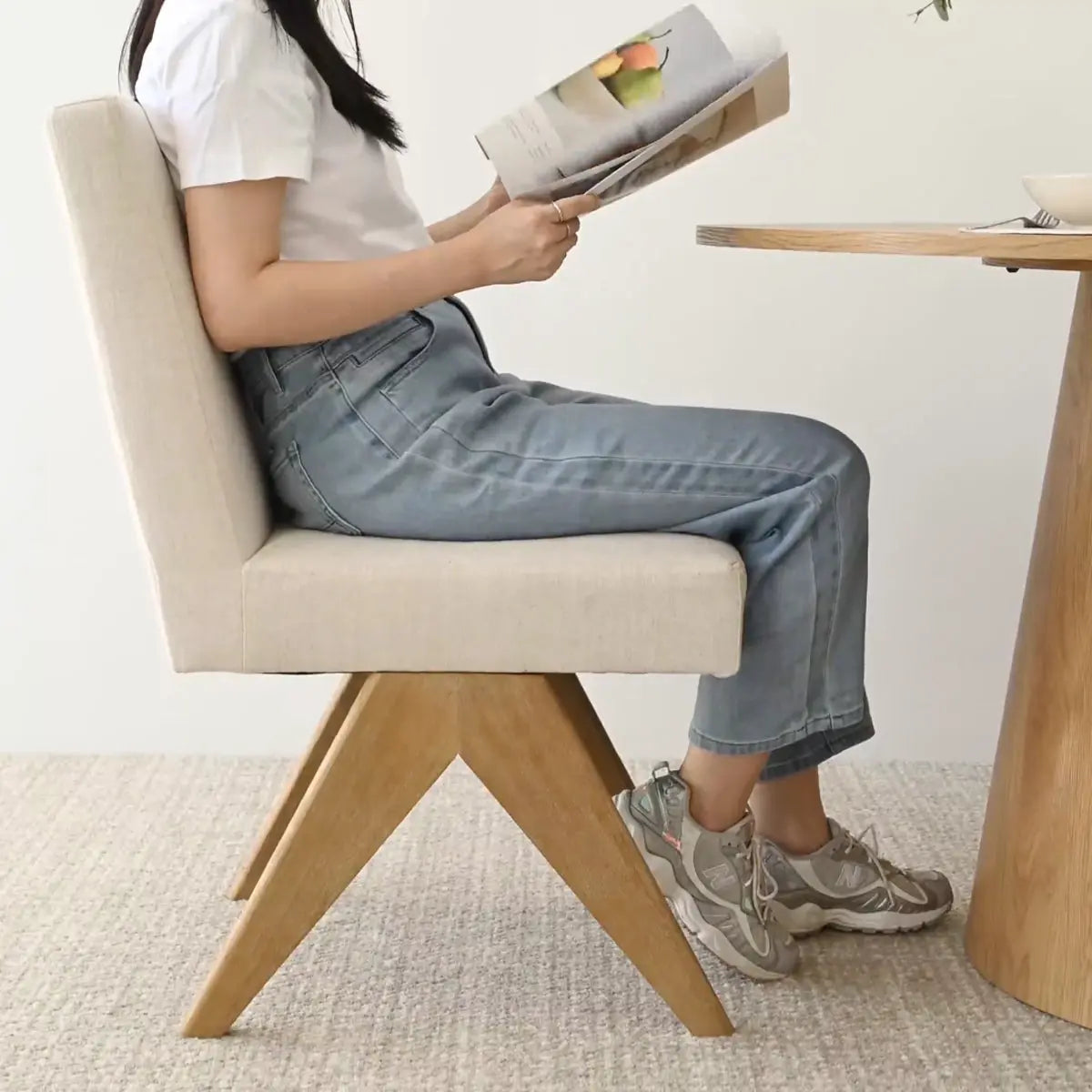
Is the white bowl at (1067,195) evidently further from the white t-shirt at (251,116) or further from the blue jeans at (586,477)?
the white t-shirt at (251,116)

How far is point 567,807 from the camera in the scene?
129 centimetres

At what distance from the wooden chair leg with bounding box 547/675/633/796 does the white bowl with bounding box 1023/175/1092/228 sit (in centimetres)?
54

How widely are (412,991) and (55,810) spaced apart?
2.33 feet

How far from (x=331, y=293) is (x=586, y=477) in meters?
0.24

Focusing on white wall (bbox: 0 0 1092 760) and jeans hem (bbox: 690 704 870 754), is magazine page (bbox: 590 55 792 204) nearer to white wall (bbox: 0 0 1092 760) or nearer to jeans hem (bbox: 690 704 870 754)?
jeans hem (bbox: 690 704 870 754)

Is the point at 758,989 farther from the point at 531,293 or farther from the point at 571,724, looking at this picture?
the point at 531,293

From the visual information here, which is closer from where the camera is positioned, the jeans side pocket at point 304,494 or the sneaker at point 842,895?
the jeans side pocket at point 304,494

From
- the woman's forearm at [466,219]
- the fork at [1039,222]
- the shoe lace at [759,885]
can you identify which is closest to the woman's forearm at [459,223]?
the woman's forearm at [466,219]

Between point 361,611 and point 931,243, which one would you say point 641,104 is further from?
point 361,611

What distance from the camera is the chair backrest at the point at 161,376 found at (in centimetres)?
117

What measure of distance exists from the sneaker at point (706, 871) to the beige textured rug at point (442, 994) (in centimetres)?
5

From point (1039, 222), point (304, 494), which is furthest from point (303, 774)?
point (1039, 222)

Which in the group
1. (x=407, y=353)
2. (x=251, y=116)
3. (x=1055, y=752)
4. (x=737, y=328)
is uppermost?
(x=251, y=116)

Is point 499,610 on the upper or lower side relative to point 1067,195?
lower
